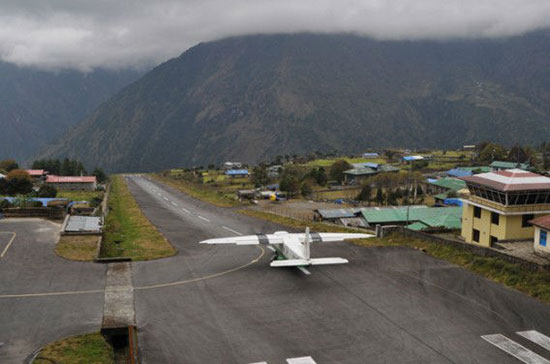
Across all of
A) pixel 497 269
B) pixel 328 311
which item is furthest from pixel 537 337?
pixel 328 311

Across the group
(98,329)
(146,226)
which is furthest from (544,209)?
(146,226)

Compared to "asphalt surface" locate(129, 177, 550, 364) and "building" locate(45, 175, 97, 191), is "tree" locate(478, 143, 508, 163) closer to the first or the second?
"building" locate(45, 175, 97, 191)

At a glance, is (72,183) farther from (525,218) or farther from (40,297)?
(525,218)

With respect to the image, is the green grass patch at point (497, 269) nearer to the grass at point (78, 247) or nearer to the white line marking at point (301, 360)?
the white line marking at point (301, 360)

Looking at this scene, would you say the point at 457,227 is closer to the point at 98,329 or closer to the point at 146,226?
the point at 146,226

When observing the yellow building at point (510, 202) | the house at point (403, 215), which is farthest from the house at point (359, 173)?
the yellow building at point (510, 202)

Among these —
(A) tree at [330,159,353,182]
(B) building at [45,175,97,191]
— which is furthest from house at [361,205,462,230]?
(B) building at [45,175,97,191]
